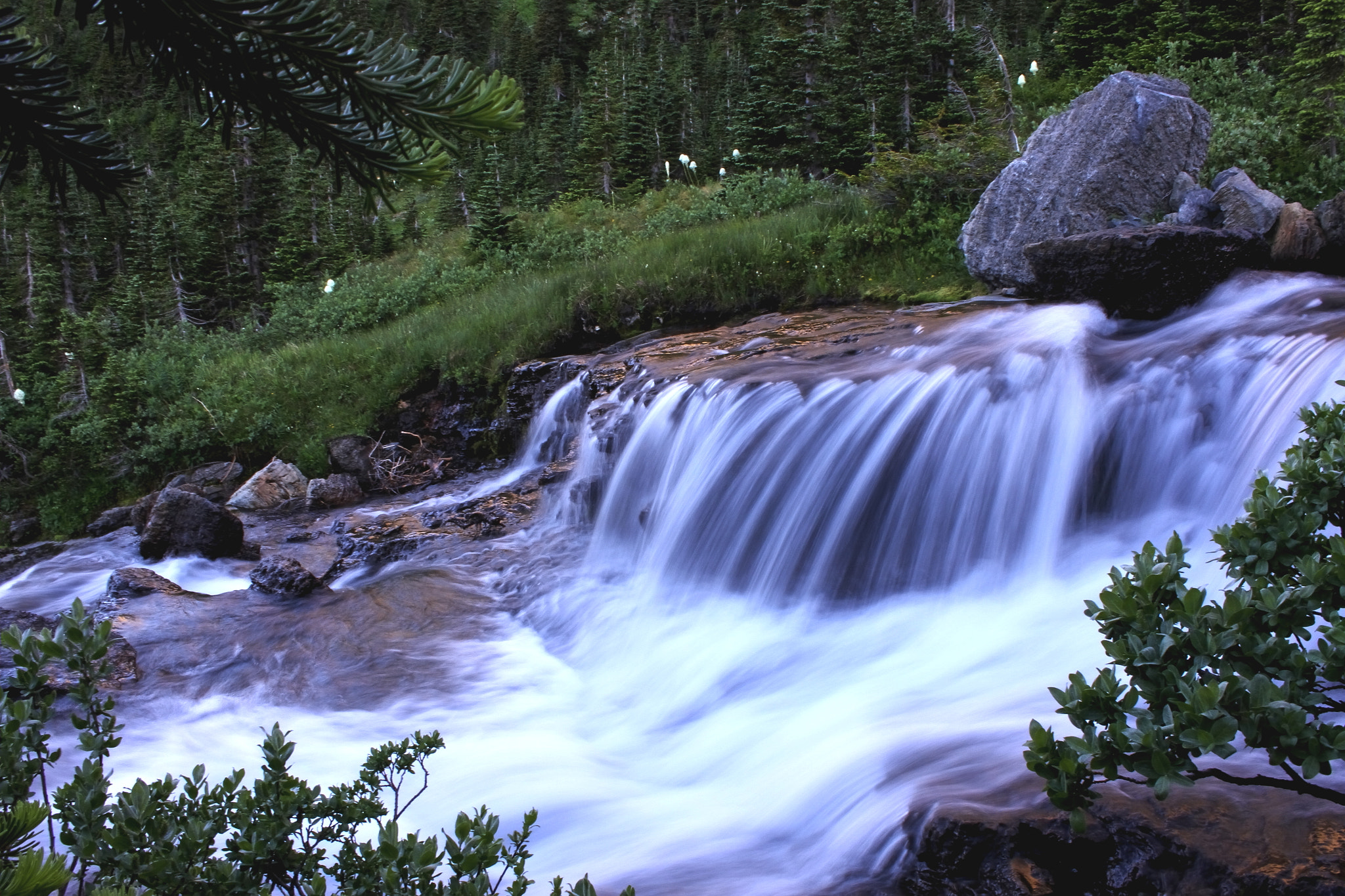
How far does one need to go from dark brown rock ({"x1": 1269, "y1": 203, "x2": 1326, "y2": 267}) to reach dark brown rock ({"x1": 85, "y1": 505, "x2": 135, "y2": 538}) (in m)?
14.0

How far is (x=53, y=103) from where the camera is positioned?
1.47m

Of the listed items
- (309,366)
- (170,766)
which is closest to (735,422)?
(170,766)

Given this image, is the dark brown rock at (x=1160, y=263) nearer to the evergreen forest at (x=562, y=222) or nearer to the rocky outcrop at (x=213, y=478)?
the evergreen forest at (x=562, y=222)

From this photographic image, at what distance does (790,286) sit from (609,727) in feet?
27.5

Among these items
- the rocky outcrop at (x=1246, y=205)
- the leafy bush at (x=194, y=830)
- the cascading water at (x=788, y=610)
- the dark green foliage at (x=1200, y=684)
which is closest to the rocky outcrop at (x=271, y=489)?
the cascading water at (x=788, y=610)

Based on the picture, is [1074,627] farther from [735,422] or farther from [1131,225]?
[1131,225]

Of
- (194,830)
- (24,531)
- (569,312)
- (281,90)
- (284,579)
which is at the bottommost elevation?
(24,531)

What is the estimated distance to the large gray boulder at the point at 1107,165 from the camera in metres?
10.0

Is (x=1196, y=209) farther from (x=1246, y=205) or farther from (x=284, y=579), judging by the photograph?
(x=284, y=579)

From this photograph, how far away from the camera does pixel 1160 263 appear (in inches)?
325

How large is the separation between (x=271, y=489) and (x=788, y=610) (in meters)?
8.89

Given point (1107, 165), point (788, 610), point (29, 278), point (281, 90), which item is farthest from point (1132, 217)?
point (29, 278)

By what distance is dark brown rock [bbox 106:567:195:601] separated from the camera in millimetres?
7617

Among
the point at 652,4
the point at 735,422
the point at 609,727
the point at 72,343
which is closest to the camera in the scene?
the point at 609,727
